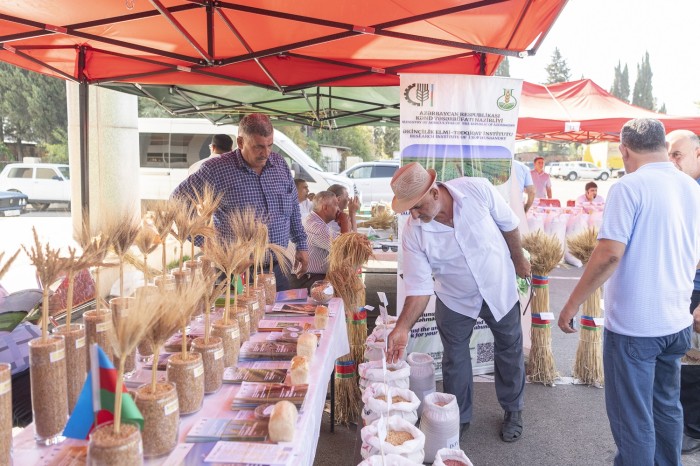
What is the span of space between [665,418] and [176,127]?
11124 mm

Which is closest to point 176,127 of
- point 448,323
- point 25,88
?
point 448,323

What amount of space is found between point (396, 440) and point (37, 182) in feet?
61.1

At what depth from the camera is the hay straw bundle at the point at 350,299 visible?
2.94 meters

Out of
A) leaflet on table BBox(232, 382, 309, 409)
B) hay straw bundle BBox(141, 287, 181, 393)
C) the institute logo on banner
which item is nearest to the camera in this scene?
hay straw bundle BBox(141, 287, 181, 393)

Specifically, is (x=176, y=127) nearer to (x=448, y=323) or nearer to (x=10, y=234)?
(x=10, y=234)

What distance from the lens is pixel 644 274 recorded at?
211 cm

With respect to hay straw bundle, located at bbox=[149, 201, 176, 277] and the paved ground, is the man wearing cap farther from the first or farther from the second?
hay straw bundle, located at bbox=[149, 201, 176, 277]

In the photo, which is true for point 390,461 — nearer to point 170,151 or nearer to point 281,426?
point 281,426

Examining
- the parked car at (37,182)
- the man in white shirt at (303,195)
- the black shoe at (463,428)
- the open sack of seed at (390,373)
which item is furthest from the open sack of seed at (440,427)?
the parked car at (37,182)

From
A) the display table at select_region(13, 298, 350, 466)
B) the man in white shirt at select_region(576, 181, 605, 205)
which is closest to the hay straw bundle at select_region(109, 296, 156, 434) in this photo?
the display table at select_region(13, 298, 350, 466)

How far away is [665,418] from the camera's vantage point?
Answer: 7.34 ft

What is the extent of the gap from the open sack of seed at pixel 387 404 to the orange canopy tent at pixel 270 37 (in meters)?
2.21

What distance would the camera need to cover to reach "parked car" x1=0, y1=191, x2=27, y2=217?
14.9 m

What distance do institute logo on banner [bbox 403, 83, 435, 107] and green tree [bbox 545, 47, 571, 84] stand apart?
7188cm
